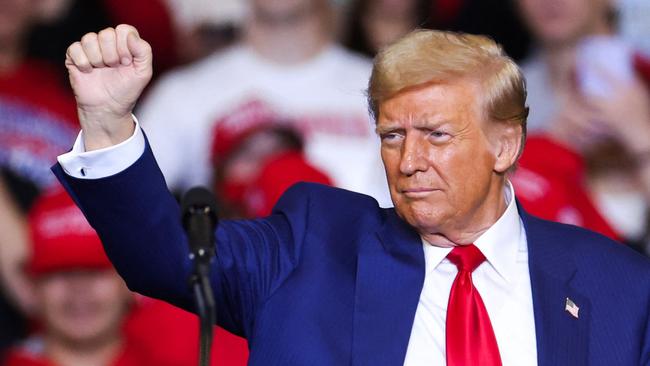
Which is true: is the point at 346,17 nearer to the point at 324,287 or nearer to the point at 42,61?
the point at 42,61

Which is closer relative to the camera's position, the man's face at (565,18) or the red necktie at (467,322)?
the red necktie at (467,322)

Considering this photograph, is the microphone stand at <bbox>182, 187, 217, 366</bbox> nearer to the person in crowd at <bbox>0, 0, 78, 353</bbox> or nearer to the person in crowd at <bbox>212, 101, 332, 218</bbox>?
the person in crowd at <bbox>212, 101, 332, 218</bbox>

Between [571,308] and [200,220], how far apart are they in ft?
2.19

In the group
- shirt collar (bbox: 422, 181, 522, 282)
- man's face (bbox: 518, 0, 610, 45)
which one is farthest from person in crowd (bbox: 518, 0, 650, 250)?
shirt collar (bbox: 422, 181, 522, 282)

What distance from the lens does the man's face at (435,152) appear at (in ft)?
7.60

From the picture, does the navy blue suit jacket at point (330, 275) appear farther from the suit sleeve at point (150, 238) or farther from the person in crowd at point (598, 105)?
the person in crowd at point (598, 105)

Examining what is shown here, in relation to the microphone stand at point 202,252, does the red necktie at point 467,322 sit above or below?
below

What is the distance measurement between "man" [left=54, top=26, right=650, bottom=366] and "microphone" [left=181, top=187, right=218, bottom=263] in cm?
16

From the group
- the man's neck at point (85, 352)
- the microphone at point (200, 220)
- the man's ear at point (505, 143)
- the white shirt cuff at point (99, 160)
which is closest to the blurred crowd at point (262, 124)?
the man's neck at point (85, 352)

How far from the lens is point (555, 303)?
2365 millimetres

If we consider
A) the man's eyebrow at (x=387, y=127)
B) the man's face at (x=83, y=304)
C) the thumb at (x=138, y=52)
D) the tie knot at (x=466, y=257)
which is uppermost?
the thumb at (x=138, y=52)

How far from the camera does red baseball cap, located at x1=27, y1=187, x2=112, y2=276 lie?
3842 mm

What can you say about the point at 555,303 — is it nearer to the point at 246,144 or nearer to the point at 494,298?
the point at 494,298

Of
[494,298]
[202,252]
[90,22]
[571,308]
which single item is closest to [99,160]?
[202,252]
